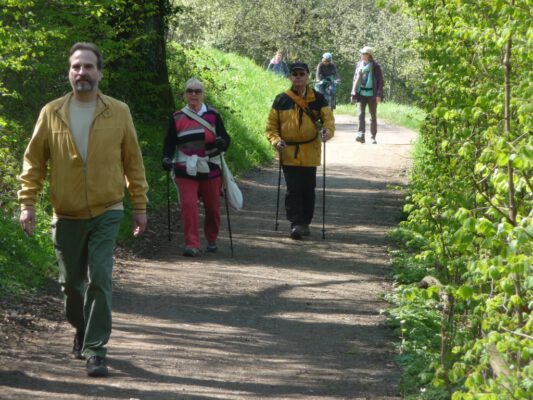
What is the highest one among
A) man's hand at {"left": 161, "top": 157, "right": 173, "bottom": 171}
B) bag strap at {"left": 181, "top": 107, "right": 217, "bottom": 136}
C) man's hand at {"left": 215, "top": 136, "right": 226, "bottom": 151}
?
bag strap at {"left": 181, "top": 107, "right": 217, "bottom": 136}

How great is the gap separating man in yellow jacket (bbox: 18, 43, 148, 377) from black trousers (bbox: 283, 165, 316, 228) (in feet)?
21.0

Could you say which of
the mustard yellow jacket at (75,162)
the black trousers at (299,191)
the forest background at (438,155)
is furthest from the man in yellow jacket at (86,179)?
the black trousers at (299,191)

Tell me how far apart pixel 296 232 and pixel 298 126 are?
4.32 ft

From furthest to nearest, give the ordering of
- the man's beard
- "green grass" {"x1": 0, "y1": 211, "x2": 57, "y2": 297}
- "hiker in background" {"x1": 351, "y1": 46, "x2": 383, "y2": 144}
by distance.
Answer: "hiker in background" {"x1": 351, "y1": 46, "x2": 383, "y2": 144}, "green grass" {"x1": 0, "y1": 211, "x2": 57, "y2": 297}, the man's beard

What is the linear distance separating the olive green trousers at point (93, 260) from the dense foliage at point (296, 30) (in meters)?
34.0

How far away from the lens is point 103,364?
24.3 ft

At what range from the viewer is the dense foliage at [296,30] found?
45.5 metres

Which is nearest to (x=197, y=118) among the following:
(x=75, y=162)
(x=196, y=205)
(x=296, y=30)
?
(x=196, y=205)

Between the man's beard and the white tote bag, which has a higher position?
the man's beard

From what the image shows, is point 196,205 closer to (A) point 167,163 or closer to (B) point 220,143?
(A) point 167,163

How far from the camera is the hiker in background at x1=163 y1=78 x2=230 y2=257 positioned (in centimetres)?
1221

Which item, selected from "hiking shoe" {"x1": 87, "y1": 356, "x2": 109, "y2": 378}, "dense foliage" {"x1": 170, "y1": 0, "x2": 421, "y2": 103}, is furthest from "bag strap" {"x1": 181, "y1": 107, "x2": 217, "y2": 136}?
"dense foliage" {"x1": 170, "y1": 0, "x2": 421, "y2": 103}

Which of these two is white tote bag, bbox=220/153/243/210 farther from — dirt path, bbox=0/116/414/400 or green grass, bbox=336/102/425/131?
green grass, bbox=336/102/425/131

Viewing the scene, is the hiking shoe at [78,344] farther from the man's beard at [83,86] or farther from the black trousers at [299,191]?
the black trousers at [299,191]
